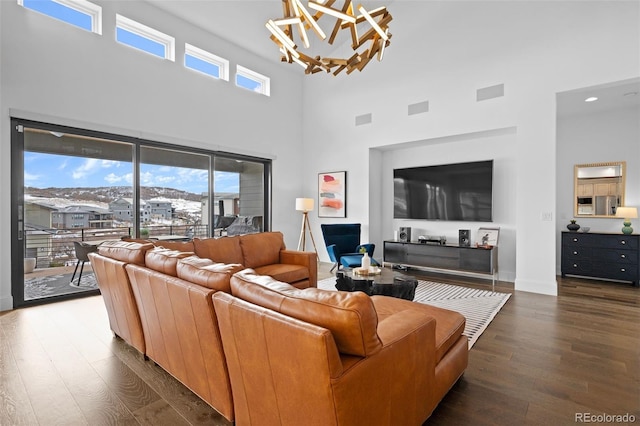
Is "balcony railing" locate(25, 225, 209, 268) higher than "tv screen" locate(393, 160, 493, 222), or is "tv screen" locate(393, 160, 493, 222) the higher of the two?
"tv screen" locate(393, 160, 493, 222)

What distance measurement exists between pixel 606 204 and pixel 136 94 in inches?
311

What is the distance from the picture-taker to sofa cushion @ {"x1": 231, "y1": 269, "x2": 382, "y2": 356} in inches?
45.5

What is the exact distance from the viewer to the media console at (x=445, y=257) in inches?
193

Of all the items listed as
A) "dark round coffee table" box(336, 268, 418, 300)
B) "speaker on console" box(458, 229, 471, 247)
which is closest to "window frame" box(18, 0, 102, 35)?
"dark round coffee table" box(336, 268, 418, 300)

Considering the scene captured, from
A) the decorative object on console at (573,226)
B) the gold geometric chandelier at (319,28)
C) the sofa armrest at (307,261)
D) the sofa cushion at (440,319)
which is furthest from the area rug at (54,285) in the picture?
the decorative object on console at (573,226)

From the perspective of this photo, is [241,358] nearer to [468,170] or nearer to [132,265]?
[132,265]

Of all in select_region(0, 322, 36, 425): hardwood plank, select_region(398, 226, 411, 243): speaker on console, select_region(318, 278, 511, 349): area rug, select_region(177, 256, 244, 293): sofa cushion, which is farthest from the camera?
select_region(398, 226, 411, 243): speaker on console

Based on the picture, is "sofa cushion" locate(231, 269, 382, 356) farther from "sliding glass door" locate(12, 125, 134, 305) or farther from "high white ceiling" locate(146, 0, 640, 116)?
"high white ceiling" locate(146, 0, 640, 116)

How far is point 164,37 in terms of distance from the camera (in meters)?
5.21

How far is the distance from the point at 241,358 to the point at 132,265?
1.40 meters

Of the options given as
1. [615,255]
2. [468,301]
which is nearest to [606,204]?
[615,255]

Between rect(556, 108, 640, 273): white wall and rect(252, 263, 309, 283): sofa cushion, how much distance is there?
15.7 feet

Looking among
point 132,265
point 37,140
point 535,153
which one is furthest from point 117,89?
point 535,153

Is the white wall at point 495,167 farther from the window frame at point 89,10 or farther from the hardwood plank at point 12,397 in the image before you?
the hardwood plank at point 12,397
